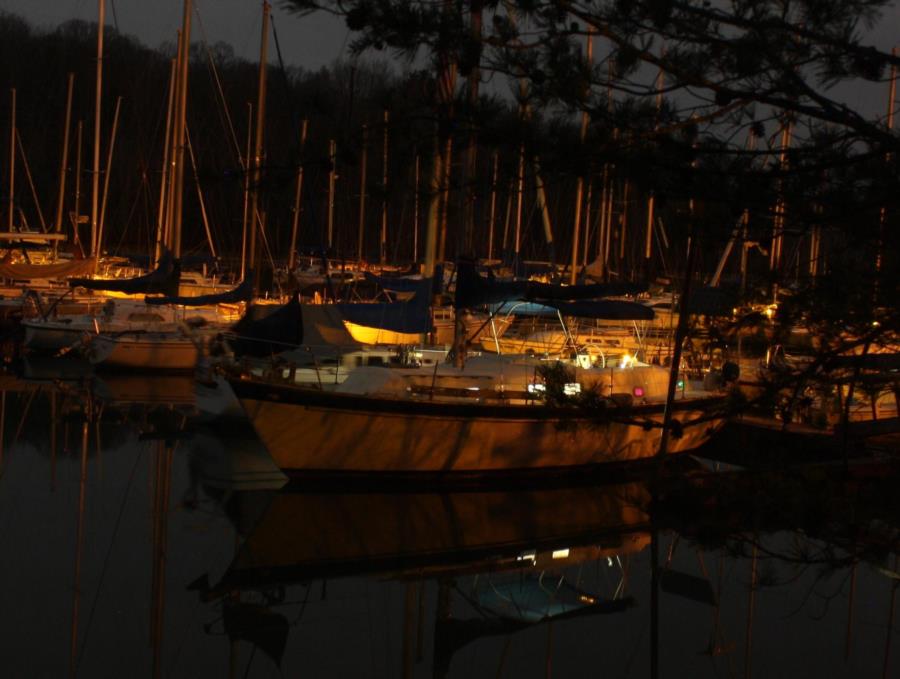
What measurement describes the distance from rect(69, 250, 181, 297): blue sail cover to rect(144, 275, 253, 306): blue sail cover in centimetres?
48

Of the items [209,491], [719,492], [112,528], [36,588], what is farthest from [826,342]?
[209,491]

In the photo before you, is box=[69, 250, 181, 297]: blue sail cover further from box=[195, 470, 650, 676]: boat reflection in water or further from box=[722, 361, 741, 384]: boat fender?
box=[722, 361, 741, 384]: boat fender

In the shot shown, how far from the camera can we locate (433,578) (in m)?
11.0

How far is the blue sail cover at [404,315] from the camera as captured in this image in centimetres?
1831

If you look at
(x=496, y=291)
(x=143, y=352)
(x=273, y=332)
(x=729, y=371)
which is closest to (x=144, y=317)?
(x=143, y=352)

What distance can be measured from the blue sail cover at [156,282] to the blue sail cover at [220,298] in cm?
48

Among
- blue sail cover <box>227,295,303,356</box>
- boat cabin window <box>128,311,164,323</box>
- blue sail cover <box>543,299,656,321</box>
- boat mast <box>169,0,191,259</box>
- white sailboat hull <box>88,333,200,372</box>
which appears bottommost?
white sailboat hull <box>88,333,200,372</box>

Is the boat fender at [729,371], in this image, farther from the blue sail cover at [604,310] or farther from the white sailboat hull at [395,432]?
the blue sail cover at [604,310]

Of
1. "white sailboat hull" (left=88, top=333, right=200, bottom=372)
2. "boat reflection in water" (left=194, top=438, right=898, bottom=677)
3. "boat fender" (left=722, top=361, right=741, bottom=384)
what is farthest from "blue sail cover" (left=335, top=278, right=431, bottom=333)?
"white sailboat hull" (left=88, top=333, right=200, bottom=372)

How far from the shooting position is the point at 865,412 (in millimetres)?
17047

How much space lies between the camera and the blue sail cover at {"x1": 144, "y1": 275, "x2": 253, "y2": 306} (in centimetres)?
2505

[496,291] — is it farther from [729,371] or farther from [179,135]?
[179,135]

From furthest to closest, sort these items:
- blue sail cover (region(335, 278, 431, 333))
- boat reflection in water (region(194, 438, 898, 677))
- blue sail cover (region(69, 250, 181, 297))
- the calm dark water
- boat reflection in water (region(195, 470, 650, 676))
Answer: blue sail cover (region(69, 250, 181, 297)) < blue sail cover (region(335, 278, 431, 333)) < boat reflection in water (region(195, 470, 650, 676)) < the calm dark water < boat reflection in water (region(194, 438, 898, 677))

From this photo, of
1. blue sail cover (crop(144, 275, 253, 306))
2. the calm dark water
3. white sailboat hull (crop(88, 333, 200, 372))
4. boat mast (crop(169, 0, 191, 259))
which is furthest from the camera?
boat mast (crop(169, 0, 191, 259))
